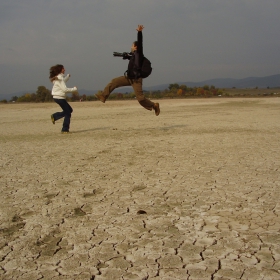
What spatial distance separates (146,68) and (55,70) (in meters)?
2.20

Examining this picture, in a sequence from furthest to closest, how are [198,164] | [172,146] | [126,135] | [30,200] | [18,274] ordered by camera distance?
[126,135] → [172,146] → [198,164] → [30,200] → [18,274]

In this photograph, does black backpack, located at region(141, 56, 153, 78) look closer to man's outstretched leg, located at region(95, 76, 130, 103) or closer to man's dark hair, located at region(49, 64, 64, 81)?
man's outstretched leg, located at region(95, 76, 130, 103)

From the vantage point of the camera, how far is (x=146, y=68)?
623 cm

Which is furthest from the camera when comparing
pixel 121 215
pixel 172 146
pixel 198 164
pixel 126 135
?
pixel 126 135

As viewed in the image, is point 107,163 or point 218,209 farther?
point 107,163

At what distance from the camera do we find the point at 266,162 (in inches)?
167

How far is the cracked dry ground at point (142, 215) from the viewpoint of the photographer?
188cm

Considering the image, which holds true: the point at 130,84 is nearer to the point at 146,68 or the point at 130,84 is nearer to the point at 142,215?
the point at 146,68

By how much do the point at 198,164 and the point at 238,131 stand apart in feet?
11.0

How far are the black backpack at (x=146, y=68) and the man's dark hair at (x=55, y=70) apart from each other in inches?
80.8

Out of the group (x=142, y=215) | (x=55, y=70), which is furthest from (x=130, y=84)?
(x=142, y=215)

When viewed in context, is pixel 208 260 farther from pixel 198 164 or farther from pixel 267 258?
pixel 198 164

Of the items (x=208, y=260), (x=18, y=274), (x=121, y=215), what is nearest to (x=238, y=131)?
(x=121, y=215)

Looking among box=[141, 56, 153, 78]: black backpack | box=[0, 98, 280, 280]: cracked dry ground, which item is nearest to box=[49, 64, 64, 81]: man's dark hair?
box=[141, 56, 153, 78]: black backpack
